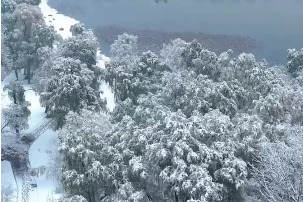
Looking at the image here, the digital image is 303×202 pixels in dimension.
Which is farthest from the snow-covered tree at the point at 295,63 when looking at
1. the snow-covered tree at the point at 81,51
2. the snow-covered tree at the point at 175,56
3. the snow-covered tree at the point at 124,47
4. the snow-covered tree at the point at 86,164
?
the snow-covered tree at the point at 86,164

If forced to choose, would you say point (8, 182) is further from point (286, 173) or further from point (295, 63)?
point (295, 63)

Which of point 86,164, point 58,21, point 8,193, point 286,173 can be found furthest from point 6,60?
point 286,173

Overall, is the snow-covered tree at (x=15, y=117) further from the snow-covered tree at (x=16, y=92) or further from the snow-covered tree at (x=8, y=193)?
the snow-covered tree at (x=8, y=193)

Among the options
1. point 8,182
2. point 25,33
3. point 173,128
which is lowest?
point 8,182

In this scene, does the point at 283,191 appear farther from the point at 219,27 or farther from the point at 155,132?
the point at 219,27

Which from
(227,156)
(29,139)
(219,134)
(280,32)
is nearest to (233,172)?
(227,156)

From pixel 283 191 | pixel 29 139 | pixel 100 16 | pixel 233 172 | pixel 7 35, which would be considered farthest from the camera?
pixel 100 16
